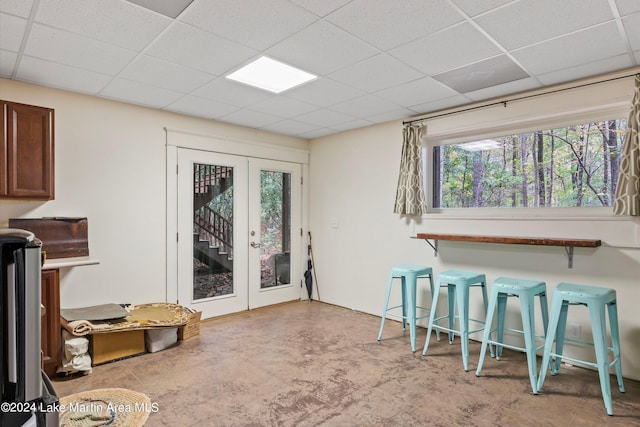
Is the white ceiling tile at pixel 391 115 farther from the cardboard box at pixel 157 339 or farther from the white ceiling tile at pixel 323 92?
the cardboard box at pixel 157 339

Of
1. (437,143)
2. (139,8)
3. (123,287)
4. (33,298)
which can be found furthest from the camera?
(437,143)

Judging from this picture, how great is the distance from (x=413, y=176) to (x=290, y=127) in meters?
1.77

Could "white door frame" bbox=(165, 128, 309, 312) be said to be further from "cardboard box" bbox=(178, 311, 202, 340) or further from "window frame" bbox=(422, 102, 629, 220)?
"window frame" bbox=(422, 102, 629, 220)

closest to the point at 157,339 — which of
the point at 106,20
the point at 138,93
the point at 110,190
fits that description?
the point at 110,190

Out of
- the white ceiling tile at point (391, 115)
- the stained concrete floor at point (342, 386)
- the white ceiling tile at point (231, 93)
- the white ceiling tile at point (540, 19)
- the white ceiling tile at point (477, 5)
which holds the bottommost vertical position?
the stained concrete floor at point (342, 386)

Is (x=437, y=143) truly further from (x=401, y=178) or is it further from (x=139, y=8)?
(x=139, y=8)

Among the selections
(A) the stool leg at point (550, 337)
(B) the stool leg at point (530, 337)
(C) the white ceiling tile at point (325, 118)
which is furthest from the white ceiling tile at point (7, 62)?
(A) the stool leg at point (550, 337)

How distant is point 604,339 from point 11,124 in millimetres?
4637

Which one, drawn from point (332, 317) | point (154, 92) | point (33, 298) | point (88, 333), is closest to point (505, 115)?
point (332, 317)

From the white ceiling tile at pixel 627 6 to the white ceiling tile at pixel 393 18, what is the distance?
84 centimetres

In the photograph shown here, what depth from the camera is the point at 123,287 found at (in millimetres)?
3777

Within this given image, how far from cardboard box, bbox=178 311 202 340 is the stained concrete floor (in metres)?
0.06

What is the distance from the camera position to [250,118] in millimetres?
4367

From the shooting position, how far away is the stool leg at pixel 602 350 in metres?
2.38
